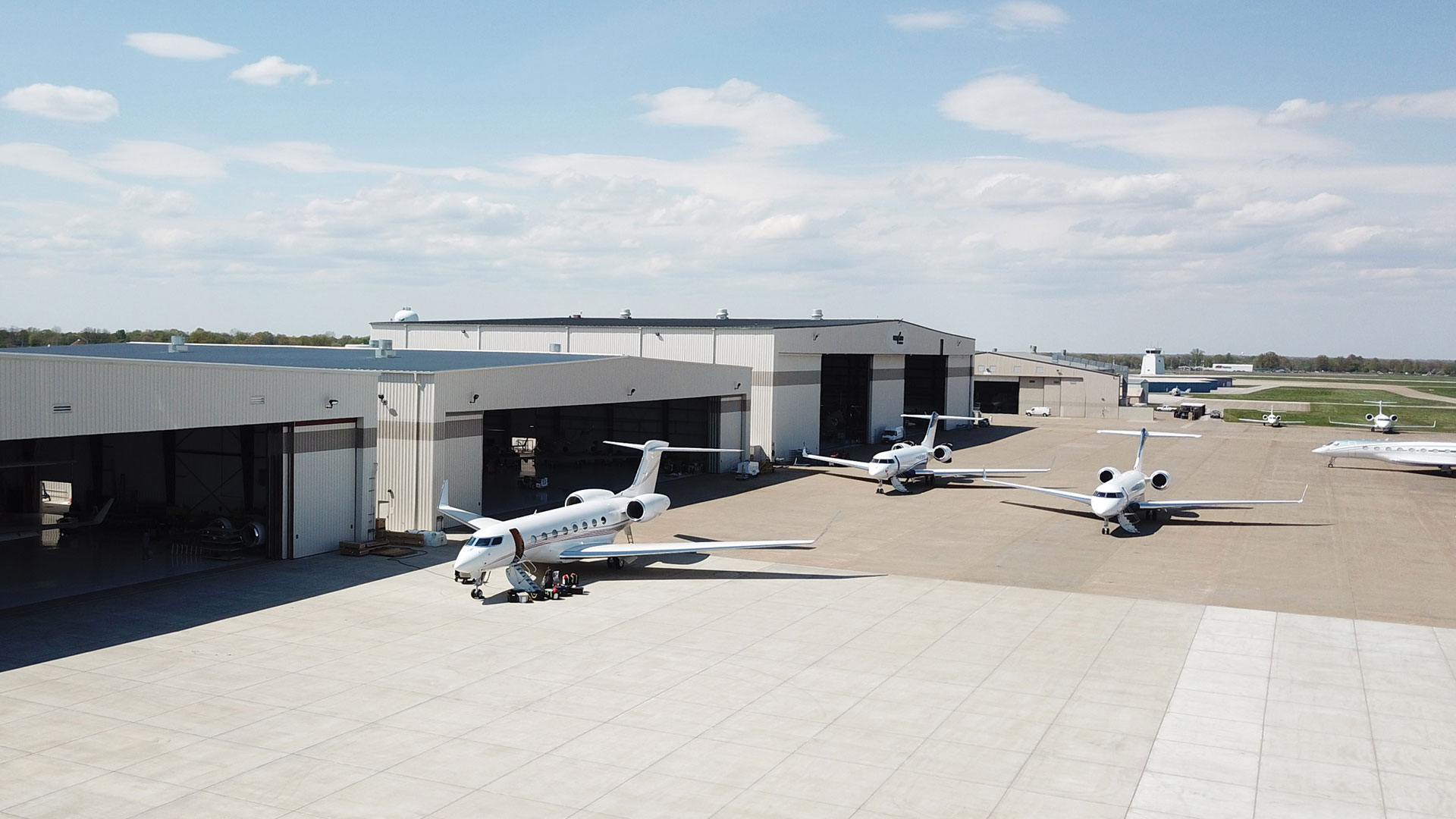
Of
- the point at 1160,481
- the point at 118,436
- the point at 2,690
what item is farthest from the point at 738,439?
the point at 2,690

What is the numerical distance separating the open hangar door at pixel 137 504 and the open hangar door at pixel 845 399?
136 ft

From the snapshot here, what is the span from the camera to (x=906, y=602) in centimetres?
2720

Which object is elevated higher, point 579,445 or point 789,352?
point 789,352

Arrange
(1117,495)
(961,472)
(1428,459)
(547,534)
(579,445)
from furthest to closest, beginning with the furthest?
(579,445) < (1428,459) < (961,472) < (1117,495) < (547,534)

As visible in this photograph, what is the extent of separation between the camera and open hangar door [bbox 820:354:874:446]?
71.5 m

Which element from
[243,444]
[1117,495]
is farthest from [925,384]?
[243,444]

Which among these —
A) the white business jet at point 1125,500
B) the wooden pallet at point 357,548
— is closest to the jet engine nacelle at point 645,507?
the wooden pallet at point 357,548

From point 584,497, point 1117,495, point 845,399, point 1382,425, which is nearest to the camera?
point 584,497

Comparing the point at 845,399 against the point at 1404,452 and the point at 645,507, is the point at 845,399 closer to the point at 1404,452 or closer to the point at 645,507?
the point at 1404,452

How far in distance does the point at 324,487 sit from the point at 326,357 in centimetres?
1878

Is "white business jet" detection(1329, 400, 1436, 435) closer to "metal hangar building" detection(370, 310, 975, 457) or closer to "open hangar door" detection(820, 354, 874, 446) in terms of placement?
"metal hangar building" detection(370, 310, 975, 457)

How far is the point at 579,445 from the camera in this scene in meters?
62.9

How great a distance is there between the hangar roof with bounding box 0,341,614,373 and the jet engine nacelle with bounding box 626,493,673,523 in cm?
940

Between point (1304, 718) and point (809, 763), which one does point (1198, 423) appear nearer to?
point (1304, 718)
